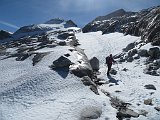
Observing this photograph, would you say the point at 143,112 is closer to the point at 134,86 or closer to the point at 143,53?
the point at 134,86

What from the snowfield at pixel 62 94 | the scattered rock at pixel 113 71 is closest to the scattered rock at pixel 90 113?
the snowfield at pixel 62 94

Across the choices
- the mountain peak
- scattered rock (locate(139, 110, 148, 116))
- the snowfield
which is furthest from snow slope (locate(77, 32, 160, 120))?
the mountain peak

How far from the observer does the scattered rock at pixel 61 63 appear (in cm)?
2728

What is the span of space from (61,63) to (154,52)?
568 inches

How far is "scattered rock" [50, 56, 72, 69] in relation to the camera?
1074 inches

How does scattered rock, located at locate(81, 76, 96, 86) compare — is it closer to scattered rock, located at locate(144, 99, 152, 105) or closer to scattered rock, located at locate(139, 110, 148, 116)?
scattered rock, located at locate(144, 99, 152, 105)

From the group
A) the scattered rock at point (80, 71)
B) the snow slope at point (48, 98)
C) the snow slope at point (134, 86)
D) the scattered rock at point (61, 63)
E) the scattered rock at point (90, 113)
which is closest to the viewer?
the scattered rock at point (90, 113)

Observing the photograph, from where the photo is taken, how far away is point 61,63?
1083 inches

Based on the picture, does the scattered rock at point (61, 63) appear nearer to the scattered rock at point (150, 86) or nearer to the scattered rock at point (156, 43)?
the scattered rock at point (150, 86)

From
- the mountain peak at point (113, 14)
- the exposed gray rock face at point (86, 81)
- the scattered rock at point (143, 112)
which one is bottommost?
the scattered rock at point (143, 112)

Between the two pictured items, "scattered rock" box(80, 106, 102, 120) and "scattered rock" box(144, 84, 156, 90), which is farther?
"scattered rock" box(144, 84, 156, 90)

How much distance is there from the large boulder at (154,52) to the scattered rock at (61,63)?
12904 mm

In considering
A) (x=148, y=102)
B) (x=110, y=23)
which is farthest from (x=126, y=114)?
(x=110, y=23)

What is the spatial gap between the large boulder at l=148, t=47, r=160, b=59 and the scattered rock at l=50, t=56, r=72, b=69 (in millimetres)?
12904
